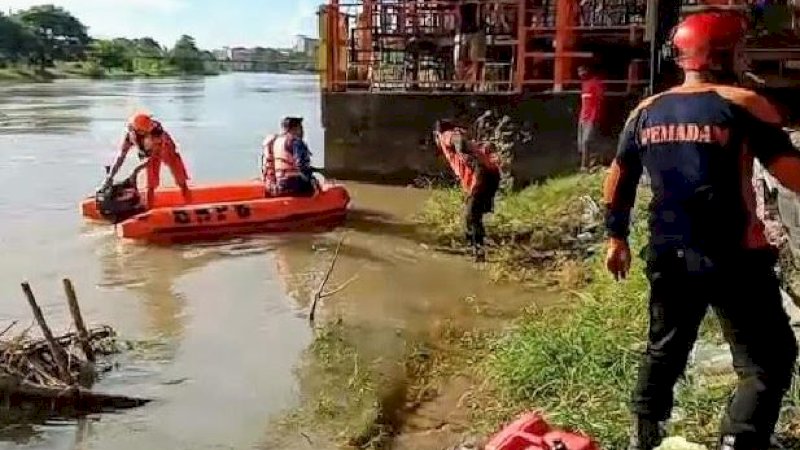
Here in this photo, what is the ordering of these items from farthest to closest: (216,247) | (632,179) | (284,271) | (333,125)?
(333,125) → (216,247) → (284,271) → (632,179)

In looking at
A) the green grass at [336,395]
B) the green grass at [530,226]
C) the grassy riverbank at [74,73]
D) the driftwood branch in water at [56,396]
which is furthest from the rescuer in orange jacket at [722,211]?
A: the grassy riverbank at [74,73]

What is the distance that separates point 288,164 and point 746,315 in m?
8.90

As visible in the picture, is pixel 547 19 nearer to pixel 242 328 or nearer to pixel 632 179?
pixel 242 328

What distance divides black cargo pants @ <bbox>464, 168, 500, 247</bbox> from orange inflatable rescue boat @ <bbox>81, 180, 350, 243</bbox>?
2.33 m

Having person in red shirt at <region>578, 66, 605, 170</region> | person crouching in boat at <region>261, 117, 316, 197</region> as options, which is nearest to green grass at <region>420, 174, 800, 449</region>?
person crouching in boat at <region>261, 117, 316, 197</region>

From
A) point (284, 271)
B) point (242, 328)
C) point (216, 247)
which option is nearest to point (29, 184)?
point (216, 247)

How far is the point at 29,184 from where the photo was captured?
56.6 ft

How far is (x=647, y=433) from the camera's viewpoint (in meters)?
3.89

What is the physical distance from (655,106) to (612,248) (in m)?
0.54

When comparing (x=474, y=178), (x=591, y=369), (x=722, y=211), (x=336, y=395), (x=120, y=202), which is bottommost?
(x=336, y=395)

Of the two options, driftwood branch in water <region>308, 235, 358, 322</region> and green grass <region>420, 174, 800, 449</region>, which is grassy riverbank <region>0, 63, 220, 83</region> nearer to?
driftwood branch in water <region>308, 235, 358, 322</region>

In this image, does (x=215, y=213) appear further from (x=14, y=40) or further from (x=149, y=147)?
(x=14, y=40)

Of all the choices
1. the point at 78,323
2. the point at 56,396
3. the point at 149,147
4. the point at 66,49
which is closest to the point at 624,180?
the point at 56,396

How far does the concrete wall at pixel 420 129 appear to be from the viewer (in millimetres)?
14312
